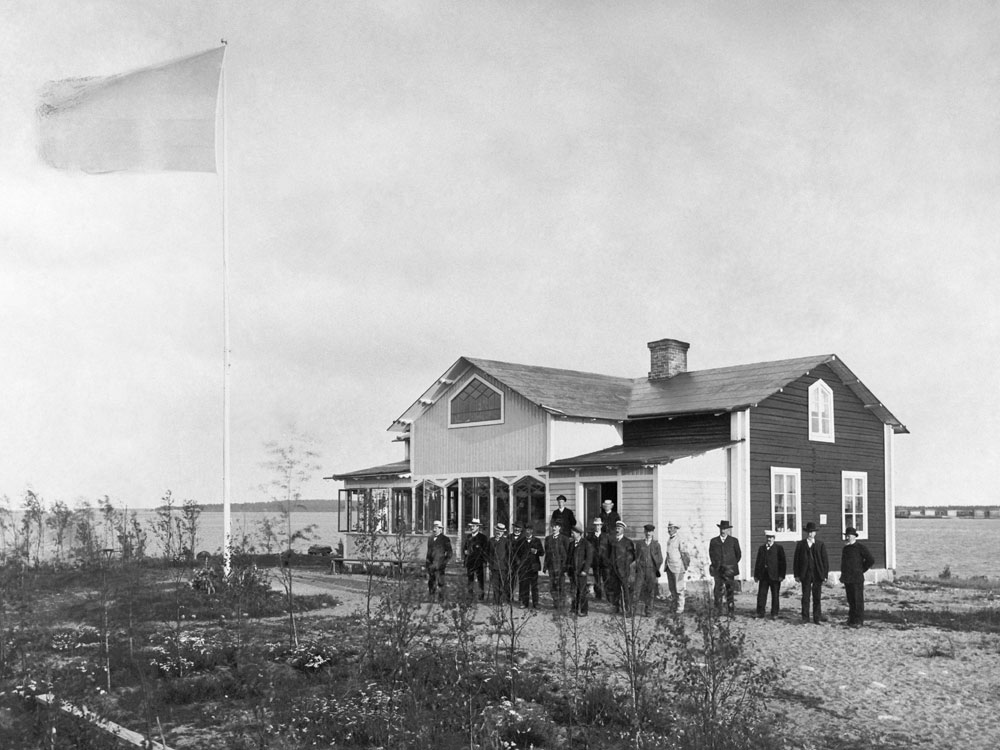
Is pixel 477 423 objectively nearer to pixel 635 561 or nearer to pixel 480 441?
pixel 480 441

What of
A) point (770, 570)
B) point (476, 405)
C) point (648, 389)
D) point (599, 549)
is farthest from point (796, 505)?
point (599, 549)

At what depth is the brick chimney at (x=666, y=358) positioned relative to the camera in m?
28.9

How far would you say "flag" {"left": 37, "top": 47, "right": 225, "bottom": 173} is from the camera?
16656 millimetres

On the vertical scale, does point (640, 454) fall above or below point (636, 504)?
above

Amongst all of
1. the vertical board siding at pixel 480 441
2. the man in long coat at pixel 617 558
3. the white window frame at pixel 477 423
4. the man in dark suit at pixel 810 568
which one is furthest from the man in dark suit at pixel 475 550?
the white window frame at pixel 477 423

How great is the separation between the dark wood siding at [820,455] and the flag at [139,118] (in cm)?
1349

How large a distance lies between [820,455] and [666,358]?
17.5ft

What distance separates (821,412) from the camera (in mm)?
25875

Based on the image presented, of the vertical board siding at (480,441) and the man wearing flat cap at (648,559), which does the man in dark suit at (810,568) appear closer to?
the man wearing flat cap at (648,559)

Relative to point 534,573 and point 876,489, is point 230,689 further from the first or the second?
point 876,489

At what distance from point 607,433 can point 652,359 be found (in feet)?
15.0

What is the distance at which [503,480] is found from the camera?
83.0 feet

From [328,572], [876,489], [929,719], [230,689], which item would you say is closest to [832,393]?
[876,489]

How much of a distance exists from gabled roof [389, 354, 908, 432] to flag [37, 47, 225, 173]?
9970 millimetres
